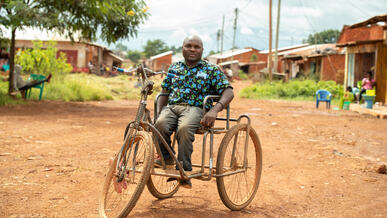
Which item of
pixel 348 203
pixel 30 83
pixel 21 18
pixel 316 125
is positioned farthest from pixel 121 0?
pixel 348 203

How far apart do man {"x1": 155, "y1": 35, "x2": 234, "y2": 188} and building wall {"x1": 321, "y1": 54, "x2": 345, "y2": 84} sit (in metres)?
22.5

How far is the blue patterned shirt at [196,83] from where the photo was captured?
3.49 meters

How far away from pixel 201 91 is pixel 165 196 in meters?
1.06

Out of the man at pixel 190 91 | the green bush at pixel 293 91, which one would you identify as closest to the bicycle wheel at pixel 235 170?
the man at pixel 190 91

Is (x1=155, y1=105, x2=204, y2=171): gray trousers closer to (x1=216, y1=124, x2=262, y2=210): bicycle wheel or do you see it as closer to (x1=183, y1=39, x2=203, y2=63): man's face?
(x1=216, y1=124, x2=262, y2=210): bicycle wheel

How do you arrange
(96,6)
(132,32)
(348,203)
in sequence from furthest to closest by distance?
(132,32)
(96,6)
(348,203)

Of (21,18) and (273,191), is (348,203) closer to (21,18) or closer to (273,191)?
(273,191)

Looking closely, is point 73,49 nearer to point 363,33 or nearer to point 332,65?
point 332,65

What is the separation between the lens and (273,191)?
13.7 ft

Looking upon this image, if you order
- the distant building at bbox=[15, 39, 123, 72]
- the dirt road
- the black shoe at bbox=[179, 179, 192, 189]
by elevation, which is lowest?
the dirt road

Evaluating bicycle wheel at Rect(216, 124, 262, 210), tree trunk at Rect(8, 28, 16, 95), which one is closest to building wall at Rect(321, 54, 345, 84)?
tree trunk at Rect(8, 28, 16, 95)

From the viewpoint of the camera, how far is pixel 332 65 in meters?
25.0

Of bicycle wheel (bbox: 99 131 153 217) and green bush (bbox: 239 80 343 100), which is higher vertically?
green bush (bbox: 239 80 343 100)

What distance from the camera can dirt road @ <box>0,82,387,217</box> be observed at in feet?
11.5
